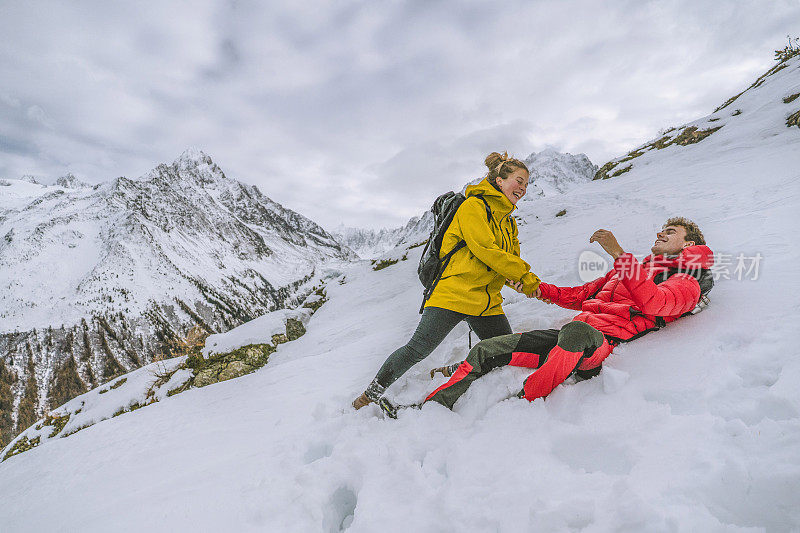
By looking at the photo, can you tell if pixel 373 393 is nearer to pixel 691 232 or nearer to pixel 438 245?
pixel 438 245

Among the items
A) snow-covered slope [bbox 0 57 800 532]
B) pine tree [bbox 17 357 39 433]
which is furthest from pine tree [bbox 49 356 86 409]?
snow-covered slope [bbox 0 57 800 532]

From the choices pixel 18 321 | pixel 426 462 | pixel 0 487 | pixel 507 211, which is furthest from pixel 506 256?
pixel 18 321

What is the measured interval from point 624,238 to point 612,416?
23.9ft

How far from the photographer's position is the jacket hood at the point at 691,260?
121 inches

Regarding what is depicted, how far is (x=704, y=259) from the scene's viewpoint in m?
3.09

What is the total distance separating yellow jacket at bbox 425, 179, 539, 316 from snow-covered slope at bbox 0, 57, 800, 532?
0.90 meters

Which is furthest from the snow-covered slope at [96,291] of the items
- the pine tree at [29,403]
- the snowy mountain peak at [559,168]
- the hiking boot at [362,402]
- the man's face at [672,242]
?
the snowy mountain peak at [559,168]

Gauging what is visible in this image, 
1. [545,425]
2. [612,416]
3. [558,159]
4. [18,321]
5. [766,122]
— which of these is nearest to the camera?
[612,416]

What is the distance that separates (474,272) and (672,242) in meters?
2.24

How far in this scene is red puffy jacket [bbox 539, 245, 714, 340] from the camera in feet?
9.42

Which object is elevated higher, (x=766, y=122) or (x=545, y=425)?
(x=766, y=122)

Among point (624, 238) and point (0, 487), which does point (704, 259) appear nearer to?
point (624, 238)

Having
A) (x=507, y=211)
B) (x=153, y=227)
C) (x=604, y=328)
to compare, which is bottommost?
(x=604, y=328)

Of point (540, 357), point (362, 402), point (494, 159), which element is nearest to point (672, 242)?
point (540, 357)
